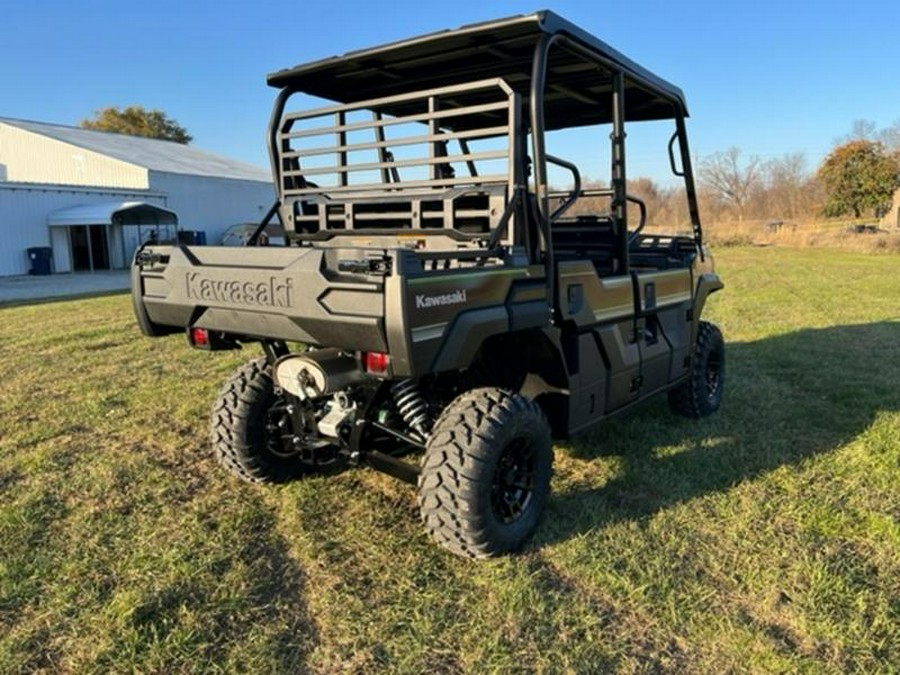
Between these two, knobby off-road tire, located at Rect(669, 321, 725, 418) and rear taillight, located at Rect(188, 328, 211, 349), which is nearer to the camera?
rear taillight, located at Rect(188, 328, 211, 349)

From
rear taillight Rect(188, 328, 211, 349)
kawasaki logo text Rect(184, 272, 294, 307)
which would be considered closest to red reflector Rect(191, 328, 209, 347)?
rear taillight Rect(188, 328, 211, 349)

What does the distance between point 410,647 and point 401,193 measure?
2.24m

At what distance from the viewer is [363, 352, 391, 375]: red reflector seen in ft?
8.95

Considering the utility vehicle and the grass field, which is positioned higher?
the utility vehicle

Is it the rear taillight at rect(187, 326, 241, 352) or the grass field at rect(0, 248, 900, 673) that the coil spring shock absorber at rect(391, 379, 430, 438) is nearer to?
the grass field at rect(0, 248, 900, 673)

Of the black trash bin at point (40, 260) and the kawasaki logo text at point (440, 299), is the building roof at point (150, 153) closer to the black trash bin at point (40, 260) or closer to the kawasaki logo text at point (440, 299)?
the black trash bin at point (40, 260)

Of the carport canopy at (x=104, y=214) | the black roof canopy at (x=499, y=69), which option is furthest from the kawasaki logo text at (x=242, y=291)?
the carport canopy at (x=104, y=214)

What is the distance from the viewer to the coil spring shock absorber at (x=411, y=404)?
3367 millimetres

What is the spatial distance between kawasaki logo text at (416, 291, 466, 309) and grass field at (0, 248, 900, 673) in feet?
3.82

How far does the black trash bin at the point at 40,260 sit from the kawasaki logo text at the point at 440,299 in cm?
2524

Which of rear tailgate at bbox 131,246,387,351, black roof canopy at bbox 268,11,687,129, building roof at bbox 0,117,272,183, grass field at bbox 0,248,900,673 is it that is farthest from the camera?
building roof at bbox 0,117,272,183

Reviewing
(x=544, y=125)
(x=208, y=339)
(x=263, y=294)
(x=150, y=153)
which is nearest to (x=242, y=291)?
(x=263, y=294)

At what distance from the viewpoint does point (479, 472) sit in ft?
9.59

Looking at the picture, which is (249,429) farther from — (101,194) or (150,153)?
(150,153)
